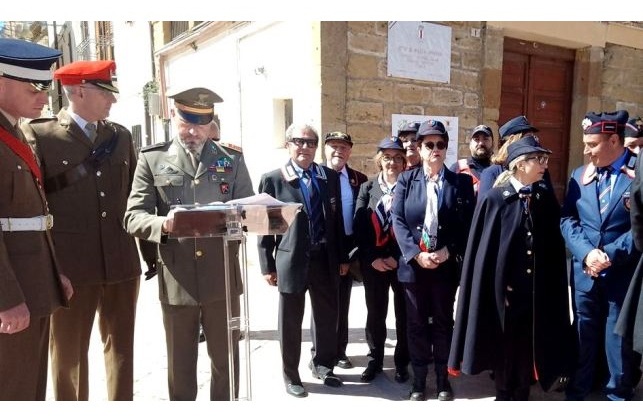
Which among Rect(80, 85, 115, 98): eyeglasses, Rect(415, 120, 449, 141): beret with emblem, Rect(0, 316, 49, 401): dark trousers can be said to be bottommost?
Rect(0, 316, 49, 401): dark trousers

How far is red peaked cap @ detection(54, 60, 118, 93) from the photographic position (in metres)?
2.63

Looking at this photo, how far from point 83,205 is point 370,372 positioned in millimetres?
2325

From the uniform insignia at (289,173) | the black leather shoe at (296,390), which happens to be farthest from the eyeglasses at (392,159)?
the black leather shoe at (296,390)

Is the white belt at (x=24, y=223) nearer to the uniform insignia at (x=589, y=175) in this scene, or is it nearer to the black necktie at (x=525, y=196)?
the black necktie at (x=525, y=196)

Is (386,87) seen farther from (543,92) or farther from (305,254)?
(305,254)

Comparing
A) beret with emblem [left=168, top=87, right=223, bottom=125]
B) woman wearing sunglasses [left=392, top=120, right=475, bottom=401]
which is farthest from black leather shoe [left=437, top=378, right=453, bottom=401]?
beret with emblem [left=168, top=87, right=223, bottom=125]

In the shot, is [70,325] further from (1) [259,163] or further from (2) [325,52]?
(1) [259,163]

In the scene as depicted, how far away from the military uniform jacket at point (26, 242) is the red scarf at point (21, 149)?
0.07ft

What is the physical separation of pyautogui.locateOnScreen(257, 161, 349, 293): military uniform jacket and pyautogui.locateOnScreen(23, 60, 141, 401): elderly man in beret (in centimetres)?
97

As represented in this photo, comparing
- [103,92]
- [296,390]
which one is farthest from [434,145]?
[103,92]

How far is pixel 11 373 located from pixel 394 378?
251cm

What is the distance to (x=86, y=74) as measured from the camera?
265cm

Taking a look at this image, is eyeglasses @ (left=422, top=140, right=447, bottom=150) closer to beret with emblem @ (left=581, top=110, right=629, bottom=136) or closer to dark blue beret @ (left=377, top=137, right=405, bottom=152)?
dark blue beret @ (left=377, top=137, right=405, bottom=152)

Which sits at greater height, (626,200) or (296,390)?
(626,200)
